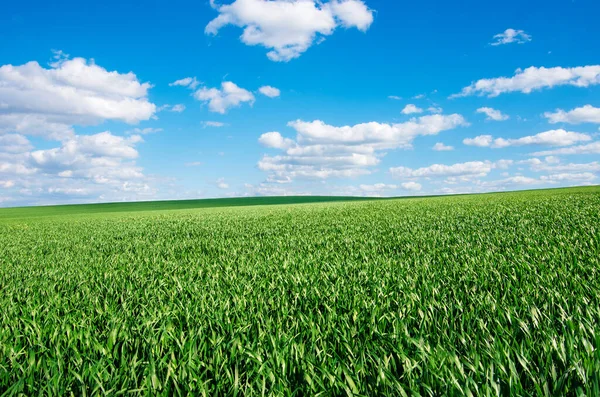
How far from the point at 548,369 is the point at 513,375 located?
308 mm

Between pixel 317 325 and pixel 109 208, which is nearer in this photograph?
pixel 317 325

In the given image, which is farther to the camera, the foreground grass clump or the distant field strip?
the distant field strip

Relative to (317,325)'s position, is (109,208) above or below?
above

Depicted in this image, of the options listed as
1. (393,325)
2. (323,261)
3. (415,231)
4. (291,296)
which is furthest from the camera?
(415,231)

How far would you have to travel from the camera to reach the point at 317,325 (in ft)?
10.1

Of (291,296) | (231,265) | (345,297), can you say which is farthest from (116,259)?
(345,297)

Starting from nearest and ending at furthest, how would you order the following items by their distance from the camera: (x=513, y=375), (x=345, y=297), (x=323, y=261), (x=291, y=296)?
(x=513, y=375), (x=345, y=297), (x=291, y=296), (x=323, y=261)

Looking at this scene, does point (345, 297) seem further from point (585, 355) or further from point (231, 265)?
point (231, 265)

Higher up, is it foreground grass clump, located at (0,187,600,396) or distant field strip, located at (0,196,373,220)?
distant field strip, located at (0,196,373,220)

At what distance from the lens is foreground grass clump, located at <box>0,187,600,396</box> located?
2121 millimetres

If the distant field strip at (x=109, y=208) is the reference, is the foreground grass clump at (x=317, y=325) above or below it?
below

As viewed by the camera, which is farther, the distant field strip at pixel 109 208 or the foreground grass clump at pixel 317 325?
the distant field strip at pixel 109 208

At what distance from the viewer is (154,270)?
239 inches

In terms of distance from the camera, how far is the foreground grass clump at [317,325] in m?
2.12
